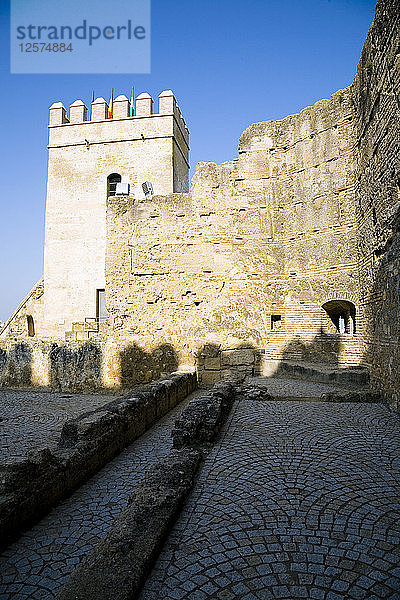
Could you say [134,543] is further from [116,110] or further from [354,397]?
[116,110]

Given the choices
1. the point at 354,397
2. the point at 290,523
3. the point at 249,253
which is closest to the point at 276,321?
the point at 249,253

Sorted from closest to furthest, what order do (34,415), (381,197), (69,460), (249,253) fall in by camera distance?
(69,460) → (381,197) → (34,415) → (249,253)

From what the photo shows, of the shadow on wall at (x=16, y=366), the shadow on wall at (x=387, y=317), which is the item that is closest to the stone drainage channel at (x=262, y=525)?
the shadow on wall at (x=387, y=317)

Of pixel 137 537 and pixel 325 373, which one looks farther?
pixel 325 373

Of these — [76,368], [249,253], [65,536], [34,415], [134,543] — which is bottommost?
[34,415]

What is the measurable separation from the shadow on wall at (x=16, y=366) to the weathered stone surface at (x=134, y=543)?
1139 centimetres

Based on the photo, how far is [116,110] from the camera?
2191cm

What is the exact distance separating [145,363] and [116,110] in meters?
15.0

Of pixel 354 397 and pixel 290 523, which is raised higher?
pixel 354 397

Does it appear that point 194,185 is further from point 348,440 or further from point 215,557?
point 215,557

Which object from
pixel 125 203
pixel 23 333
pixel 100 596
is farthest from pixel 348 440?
pixel 23 333

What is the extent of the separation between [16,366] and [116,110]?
14.5 metres

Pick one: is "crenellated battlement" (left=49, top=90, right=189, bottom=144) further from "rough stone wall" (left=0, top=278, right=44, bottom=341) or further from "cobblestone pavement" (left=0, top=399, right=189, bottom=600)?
"cobblestone pavement" (left=0, top=399, right=189, bottom=600)

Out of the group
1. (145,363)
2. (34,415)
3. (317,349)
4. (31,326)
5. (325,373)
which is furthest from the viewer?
(31,326)
